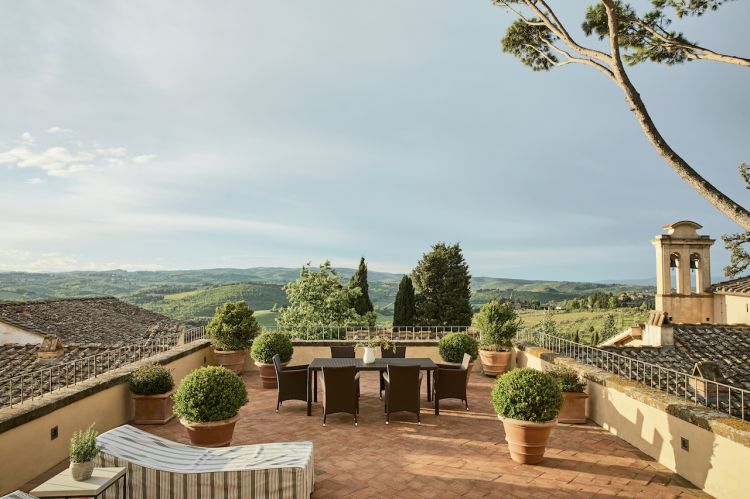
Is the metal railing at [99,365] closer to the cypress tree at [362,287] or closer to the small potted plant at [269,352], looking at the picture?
the small potted plant at [269,352]

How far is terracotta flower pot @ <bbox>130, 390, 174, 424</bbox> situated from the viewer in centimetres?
636

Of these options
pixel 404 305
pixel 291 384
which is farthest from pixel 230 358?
pixel 404 305

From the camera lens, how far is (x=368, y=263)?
30953 mm

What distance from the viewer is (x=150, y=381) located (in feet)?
20.9

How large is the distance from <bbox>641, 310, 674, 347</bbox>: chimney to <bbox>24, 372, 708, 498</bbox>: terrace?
6.98m

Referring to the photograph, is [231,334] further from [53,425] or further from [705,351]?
[705,351]

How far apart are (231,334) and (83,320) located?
1592 cm

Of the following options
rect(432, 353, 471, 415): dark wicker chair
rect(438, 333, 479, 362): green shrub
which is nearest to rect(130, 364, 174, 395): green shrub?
rect(432, 353, 471, 415): dark wicker chair

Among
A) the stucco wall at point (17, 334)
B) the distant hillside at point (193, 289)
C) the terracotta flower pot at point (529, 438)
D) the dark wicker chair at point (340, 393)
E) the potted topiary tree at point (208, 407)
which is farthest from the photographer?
the distant hillside at point (193, 289)

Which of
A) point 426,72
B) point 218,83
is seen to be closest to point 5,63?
point 218,83

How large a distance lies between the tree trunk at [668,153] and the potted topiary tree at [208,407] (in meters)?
6.28

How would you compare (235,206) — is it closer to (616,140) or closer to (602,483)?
(616,140)

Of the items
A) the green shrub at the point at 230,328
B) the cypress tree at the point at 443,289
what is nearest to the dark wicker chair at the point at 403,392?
the green shrub at the point at 230,328

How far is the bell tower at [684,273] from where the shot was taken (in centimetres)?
1662
